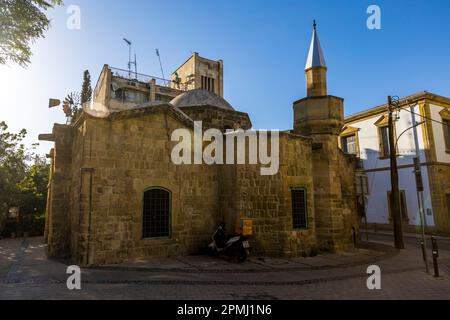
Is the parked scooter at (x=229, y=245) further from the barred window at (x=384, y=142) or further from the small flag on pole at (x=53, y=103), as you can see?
the barred window at (x=384, y=142)

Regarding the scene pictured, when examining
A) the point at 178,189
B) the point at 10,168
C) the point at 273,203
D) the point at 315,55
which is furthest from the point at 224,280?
the point at 10,168

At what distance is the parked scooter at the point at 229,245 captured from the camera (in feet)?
32.9

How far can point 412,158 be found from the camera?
71.7ft

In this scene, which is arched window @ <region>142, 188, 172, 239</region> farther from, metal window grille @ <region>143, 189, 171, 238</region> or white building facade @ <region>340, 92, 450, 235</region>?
white building facade @ <region>340, 92, 450, 235</region>

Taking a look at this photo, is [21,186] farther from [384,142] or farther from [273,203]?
[384,142]

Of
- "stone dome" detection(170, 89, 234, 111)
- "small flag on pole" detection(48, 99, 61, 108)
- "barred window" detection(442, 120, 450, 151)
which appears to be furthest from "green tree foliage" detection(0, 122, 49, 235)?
"barred window" detection(442, 120, 450, 151)

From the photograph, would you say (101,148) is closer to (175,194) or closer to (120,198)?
(120,198)

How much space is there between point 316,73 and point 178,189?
8.16 meters

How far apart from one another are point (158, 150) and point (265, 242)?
5.19 meters

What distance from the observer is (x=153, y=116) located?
440 inches

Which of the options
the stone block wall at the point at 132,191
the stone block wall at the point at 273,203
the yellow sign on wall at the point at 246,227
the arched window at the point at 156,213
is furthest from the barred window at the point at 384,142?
the arched window at the point at 156,213

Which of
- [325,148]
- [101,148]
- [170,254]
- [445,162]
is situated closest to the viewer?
[101,148]

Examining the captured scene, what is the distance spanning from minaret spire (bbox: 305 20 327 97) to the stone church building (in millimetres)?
45

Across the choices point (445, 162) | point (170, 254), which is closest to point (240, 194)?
point (170, 254)
